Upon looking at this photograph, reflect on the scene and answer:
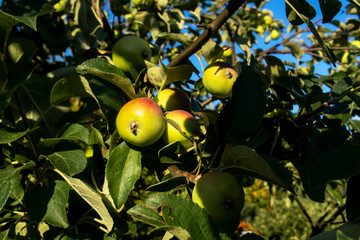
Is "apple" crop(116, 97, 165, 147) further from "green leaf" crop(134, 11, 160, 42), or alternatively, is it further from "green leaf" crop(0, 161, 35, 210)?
"green leaf" crop(134, 11, 160, 42)

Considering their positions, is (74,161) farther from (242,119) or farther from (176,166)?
(242,119)

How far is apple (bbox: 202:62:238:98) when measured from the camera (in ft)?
2.96

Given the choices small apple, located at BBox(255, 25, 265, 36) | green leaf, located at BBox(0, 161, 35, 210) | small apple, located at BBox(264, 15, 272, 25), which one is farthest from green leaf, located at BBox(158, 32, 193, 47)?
small apple, located at BBox(264, 15, 272, 25)

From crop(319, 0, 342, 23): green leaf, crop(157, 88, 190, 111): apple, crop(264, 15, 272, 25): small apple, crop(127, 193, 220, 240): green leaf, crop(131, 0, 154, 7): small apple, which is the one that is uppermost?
crop(319, 0, 342, 23): green leaf

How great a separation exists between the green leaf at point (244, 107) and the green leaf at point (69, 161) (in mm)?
455

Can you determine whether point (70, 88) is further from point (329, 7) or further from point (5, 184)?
point (329, 7)

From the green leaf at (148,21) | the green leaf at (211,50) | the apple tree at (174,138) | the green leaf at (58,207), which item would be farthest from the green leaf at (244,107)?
the green leaf at (148,21)

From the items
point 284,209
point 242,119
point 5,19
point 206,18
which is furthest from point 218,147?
point 284,209

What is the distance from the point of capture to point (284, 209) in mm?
5605

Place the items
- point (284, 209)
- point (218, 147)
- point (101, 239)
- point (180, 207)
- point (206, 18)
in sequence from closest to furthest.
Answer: point (180, 207)
point (218, 147)
point (101, 239)
point (206, 18)
point (284, 209)

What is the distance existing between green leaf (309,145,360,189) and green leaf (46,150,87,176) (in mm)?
635

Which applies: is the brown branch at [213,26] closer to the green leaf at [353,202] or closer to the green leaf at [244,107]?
the green leaf at [244,107]

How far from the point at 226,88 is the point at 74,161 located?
0.51m

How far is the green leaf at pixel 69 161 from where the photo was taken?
2.92 ft
